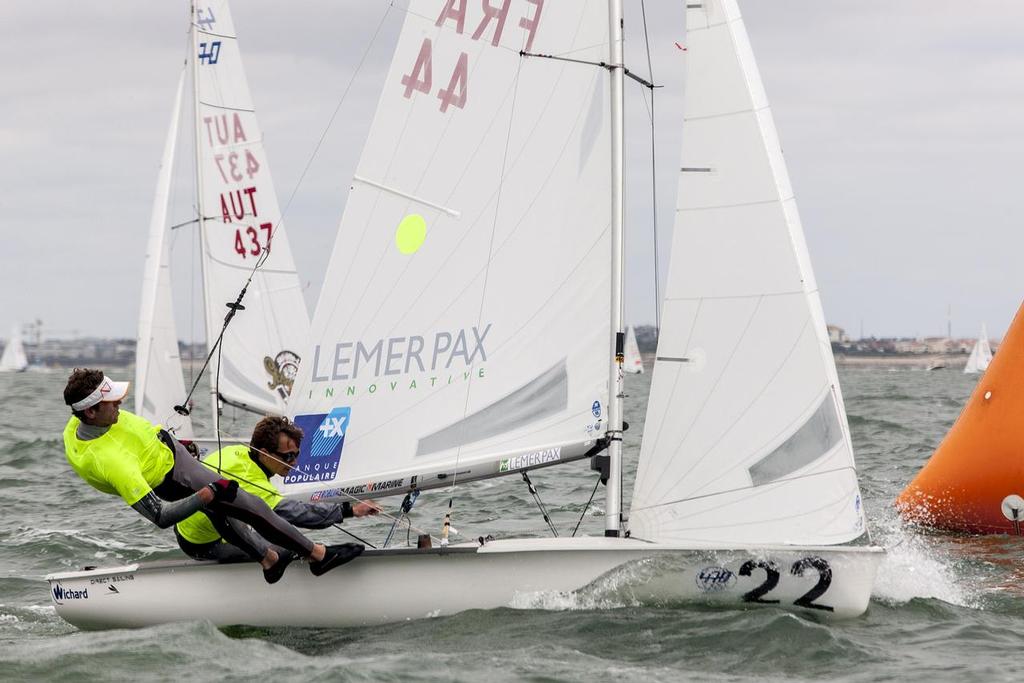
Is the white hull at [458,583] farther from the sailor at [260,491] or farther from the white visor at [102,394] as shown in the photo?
the white visor at [102,394]

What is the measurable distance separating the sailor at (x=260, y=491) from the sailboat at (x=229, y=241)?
30.1 feet

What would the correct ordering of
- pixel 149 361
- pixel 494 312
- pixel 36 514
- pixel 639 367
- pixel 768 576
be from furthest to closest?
pixel 639 367, pixel 149 361, pixel 36 514, pixel 494 312, pixel 768 576

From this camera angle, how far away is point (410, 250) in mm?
7004

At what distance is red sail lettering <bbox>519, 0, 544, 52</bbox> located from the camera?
22.2 feet

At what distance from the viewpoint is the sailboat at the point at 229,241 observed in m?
15.6

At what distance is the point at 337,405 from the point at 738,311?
2044 millimetres

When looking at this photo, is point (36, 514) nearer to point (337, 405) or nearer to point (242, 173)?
point (337, 405)

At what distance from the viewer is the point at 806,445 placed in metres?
6.23

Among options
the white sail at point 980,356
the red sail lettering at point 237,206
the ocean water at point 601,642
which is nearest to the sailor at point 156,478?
the ocean water at point 601,642

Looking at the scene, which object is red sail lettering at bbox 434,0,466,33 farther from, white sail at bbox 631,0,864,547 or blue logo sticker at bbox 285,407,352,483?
blue logo sticker at bbox 285,407,352,483

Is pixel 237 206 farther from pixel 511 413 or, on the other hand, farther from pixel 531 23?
pixel 511 413

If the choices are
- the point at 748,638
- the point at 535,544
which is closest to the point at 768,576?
the point at 748,638

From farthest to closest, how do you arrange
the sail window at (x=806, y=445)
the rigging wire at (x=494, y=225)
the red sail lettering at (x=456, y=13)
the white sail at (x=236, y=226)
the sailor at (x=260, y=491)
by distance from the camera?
the white sail at (x=236, y=226), the red sail lettering at (x=456, y=13), the rigging wire at (x=494, y=225), the sailor at (x=260, y=491), the sail window at (x=806, y=445)

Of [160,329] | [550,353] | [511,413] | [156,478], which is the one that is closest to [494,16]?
[550,353]
